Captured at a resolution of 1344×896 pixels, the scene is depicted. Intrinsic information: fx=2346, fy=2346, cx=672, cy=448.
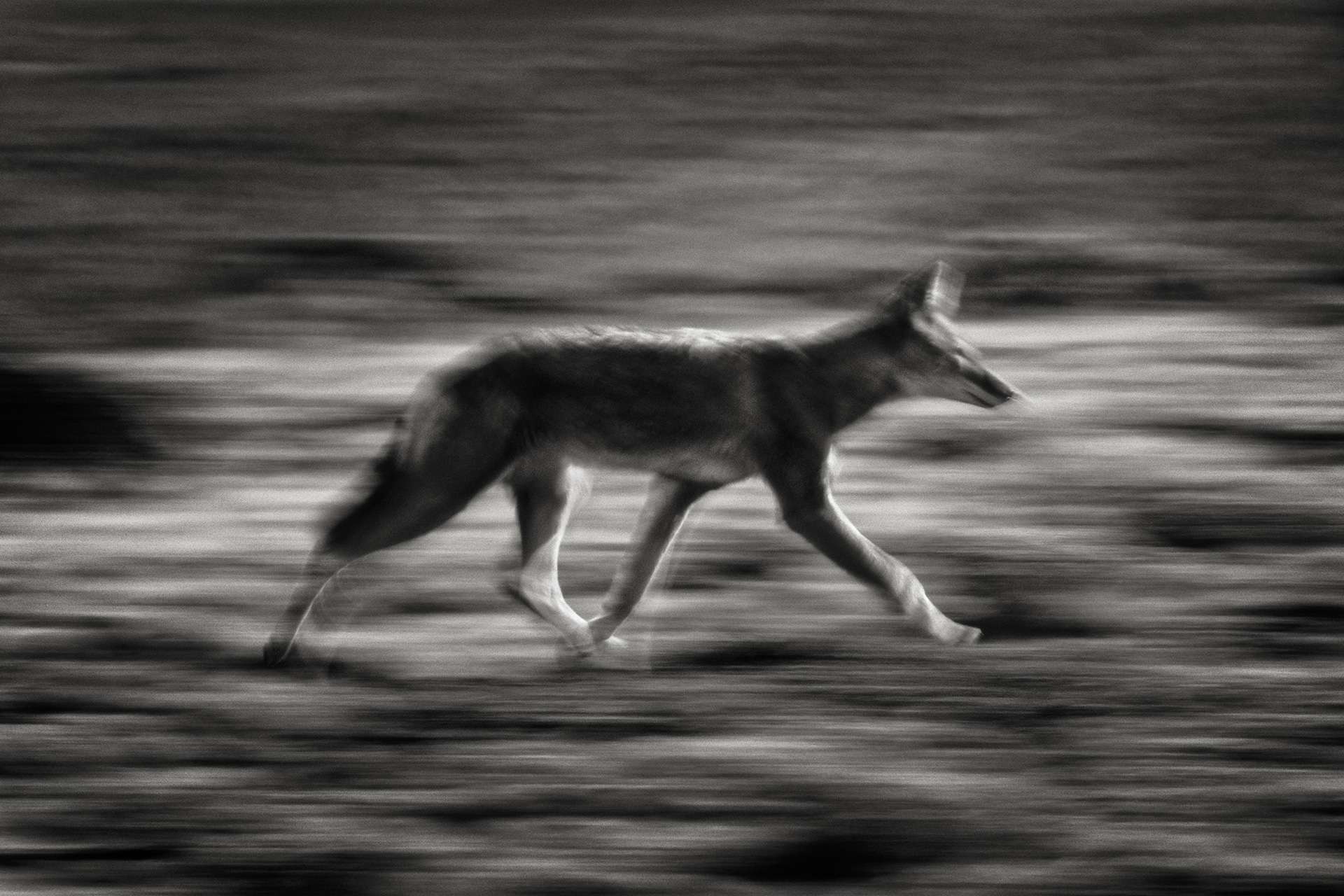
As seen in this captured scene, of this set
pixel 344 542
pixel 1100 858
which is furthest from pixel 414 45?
pixel 1100 858

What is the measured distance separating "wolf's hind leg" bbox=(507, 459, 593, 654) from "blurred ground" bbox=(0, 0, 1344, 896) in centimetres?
24

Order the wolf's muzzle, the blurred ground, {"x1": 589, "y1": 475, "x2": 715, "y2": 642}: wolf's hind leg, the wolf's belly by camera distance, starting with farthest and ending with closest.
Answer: {"x1": 589, "y1": 475, "x2": 715, "y2": 642}: wolf's hind leg < the wolf's muzzle < the wolf's belly < the blurred ground

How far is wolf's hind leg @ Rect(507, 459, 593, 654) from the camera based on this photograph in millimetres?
6465

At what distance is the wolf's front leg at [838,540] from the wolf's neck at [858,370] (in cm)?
22

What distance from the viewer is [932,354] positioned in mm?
6332

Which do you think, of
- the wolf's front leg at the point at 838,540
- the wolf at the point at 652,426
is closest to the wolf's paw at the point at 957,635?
the wolf at the point at 652,426

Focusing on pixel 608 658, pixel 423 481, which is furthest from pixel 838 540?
pixel 423 481

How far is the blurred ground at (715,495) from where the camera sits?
18.4 feet

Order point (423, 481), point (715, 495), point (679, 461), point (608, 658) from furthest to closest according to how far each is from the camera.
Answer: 1. point (715, 495)
2. point (608, 658)
3. point (679, 461)
4. point (423, 481)

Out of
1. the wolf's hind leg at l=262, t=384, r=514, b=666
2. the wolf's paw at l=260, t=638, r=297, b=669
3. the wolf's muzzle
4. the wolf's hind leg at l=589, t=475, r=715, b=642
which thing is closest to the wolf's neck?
the wolf's muzzle

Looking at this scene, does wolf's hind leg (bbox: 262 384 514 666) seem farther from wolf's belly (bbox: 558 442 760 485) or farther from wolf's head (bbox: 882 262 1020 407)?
wolf's head (bbox: 882 262 1020 407)

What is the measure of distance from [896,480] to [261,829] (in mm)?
3866

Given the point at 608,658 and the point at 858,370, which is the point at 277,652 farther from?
the point at 858,370

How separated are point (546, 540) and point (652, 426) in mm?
563
